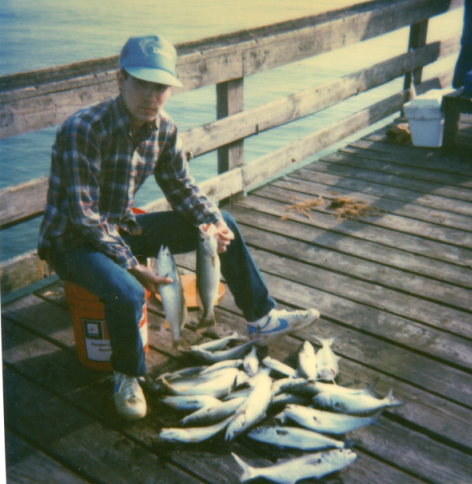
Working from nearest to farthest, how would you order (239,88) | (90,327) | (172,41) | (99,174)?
(99,174) < (90,327) < (239,88) < (172,41)

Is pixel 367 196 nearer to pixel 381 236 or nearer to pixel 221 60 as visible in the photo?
pixel 381 236

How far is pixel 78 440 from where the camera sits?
247 centimetres

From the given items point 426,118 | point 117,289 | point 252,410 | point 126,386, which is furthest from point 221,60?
point 426,118

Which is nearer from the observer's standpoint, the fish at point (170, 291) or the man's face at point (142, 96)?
the man's face at point (142, 96)

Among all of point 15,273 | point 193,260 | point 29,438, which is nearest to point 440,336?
point 193,260

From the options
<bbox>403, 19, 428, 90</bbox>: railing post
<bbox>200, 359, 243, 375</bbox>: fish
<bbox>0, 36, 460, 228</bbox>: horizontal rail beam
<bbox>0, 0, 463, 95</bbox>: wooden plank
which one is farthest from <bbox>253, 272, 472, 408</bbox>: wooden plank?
<bbox>403, 19, 428, 90</bbox>: railing post

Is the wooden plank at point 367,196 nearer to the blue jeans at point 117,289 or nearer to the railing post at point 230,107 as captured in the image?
the railing post at point 230,107

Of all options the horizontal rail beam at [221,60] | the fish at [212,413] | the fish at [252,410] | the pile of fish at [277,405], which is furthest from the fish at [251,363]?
the horizontal rail beam at [221,60]

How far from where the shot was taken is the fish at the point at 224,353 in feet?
9.75

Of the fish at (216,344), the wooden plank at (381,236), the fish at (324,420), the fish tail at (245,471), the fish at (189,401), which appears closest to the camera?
the fish tail at (245,471)

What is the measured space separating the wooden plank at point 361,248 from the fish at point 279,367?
1.48m

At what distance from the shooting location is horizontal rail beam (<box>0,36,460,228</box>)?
322 cm

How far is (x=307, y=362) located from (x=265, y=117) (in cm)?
282

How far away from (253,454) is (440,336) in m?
1.45
